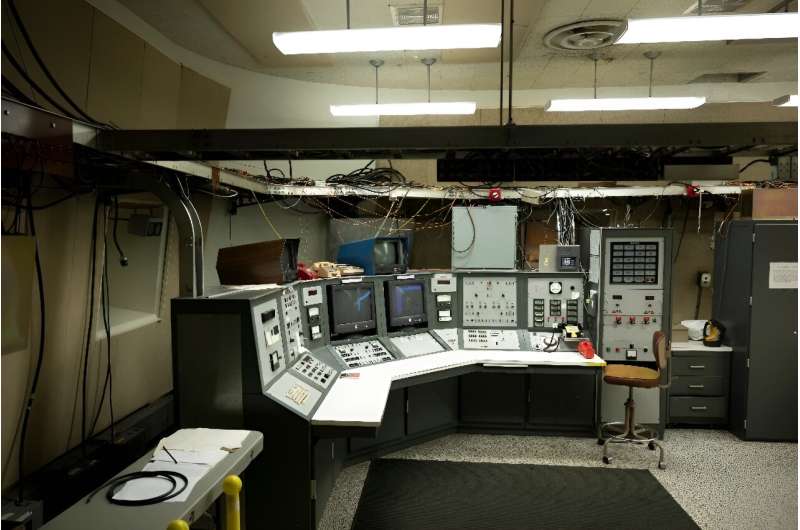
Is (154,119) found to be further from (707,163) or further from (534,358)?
(707,163)

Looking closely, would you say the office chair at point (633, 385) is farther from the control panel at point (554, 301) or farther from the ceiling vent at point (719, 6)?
the ceiling vent at point (719, 6)

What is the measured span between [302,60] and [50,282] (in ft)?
12.0

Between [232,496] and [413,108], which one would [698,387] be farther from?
[232,496]

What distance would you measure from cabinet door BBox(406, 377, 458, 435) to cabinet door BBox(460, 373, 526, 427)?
92 millimetres

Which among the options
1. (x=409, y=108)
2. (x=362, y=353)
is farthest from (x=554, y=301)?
(x=409, y=108)

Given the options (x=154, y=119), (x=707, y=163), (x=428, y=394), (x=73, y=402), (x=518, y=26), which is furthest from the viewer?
(x=518, y=26)

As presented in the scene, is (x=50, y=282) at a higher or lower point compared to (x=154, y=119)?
lower

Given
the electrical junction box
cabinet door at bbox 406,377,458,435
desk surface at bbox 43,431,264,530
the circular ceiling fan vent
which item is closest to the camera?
desk surface at bbox 43,431,264,530

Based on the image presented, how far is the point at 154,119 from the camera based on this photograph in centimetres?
380

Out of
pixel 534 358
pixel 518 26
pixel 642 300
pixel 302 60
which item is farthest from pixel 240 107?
pixel 642 300

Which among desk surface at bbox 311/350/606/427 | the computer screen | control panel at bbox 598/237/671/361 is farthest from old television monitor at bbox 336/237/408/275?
control panel at bbox 598/237/671/361

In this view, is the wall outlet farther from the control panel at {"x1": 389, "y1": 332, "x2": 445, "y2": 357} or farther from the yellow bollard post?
the yellow bollard post

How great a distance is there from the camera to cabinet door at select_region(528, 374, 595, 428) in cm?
427

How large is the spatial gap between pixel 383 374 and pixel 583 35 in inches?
147
